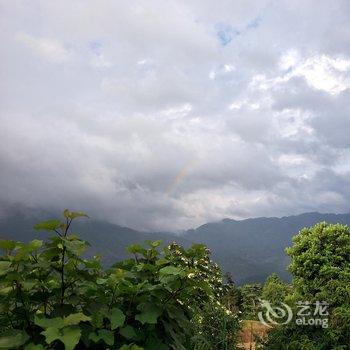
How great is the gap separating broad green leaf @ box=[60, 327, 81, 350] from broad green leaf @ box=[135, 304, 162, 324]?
621 mm

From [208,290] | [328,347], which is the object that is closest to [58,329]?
[208,290]

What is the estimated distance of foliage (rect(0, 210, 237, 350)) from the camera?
3.33m

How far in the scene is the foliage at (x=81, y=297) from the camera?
3330mm

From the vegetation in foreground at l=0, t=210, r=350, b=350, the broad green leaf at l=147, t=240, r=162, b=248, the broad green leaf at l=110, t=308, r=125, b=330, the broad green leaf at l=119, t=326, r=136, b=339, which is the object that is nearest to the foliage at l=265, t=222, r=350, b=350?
the vegetation in foreground at l=0, t=210, r=350, b=350

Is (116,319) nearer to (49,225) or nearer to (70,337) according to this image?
(70,337)

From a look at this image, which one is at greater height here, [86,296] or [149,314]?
[86,296]

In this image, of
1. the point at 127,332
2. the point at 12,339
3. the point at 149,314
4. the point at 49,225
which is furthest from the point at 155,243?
the point at 12,339

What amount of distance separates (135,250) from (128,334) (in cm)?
116

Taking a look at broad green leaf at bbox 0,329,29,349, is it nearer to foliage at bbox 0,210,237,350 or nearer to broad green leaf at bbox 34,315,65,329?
foliage at bbox 0,210,237,350

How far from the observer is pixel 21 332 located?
318 cm

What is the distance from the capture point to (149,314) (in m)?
3.51

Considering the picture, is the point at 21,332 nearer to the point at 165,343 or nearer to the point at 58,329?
the point at 58,329

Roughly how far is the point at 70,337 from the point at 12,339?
0.50m

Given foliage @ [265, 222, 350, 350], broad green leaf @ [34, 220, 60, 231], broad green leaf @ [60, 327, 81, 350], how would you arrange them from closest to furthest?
broad green leaf @ [60, 327, 81, 350]
broad green leaf @ [34, 220, 60, 231]
foliage @ [265, 222, 350, 350]
